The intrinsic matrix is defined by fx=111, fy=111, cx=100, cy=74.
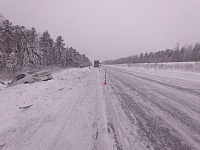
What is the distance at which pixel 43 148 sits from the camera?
2.45 metres

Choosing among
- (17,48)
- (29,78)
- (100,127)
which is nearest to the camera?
(100,127)

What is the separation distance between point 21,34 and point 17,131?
1640 inches

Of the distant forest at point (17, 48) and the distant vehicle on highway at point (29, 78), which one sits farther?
the distant forest at point (17, 48)

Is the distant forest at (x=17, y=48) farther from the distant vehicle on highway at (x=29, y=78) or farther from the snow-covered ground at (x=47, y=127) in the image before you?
the snow-covered ground at (x=47, y=127)

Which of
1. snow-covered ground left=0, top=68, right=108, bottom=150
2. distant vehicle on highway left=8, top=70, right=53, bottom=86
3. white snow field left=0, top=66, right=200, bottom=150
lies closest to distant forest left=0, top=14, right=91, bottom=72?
distant vehicle on highway left=8, top=70, right=53, bottom=86

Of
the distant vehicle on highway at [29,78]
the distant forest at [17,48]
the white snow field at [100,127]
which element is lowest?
the white snow field at [100,127]

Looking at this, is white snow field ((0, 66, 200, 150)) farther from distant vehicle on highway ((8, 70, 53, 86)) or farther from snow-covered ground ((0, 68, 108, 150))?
distant vehicle on highway ((8, 70, 53, 86))


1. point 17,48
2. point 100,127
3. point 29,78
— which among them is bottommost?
point 100,127

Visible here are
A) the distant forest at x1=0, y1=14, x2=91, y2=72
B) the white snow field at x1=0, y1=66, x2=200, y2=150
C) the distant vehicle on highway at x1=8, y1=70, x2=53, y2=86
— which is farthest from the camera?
the distant forest at x1=0, y1=14, x2=91, y2=72

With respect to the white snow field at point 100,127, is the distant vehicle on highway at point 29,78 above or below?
above

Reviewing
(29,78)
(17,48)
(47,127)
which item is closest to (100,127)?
(47,127)

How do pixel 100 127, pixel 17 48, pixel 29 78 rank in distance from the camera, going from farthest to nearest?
pixel 17 48, pixel 29 78, pixel 100 127

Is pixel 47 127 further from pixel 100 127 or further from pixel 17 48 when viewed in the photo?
pixel 17 48

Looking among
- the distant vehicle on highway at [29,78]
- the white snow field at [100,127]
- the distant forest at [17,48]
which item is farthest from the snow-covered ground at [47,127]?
the distant forest at [17,48]
